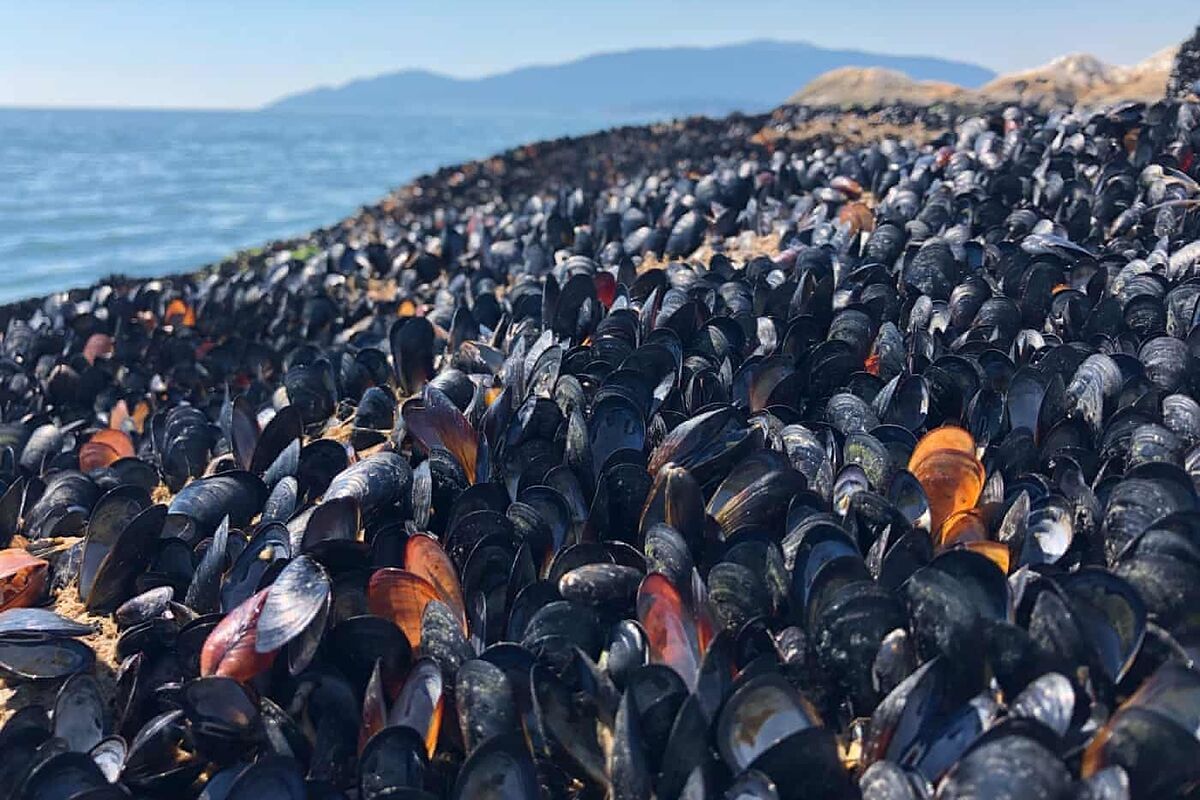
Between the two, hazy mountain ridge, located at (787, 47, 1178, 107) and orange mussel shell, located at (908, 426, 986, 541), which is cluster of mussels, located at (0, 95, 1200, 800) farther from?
hazy mountain ridge, located at (787, 47, 1178, 107)

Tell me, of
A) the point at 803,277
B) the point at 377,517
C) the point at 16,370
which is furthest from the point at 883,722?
the point at 16,370

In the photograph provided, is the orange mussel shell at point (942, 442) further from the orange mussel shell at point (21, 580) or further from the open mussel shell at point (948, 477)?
the orange mussel shell at point (21, 580)

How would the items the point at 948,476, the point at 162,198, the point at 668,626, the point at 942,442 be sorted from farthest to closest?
the point at 162,198, the point at 942,442, the point at 948,476, the point at 668,626

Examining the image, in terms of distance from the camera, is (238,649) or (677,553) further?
(677,553)

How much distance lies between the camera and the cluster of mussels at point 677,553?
213 centimetres

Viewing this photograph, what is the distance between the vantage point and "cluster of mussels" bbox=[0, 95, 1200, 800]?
2129mm

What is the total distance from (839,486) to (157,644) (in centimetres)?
236

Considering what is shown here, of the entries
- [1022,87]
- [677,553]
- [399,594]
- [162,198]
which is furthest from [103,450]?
[162,198]

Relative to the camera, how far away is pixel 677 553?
8.73 feet

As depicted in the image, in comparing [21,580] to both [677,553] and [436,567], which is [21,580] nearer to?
[436,567]

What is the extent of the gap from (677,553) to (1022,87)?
31.0 m

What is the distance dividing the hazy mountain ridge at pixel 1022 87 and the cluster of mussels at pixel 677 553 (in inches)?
731

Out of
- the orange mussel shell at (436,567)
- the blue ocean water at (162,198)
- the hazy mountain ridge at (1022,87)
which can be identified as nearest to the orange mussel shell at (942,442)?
the orange mussel shell at (436,567)

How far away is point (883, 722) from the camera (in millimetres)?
2068
